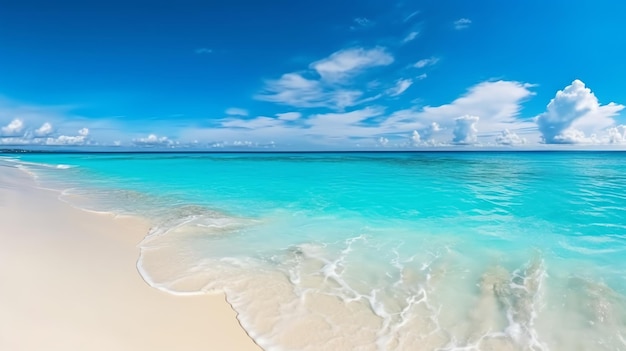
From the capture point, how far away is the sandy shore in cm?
337

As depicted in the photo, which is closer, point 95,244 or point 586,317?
point 586,317

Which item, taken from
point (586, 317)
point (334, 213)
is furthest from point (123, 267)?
point (586, 317)

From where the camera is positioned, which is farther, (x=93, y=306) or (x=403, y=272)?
(x=403, y=272)

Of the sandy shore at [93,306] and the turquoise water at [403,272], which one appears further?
the turquoise water at [403,272]

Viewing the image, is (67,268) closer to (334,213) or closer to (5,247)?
(5,247)

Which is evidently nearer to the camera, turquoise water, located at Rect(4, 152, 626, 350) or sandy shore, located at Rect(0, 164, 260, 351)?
sandy shore, located at Rect(0, 164, 260, 351)

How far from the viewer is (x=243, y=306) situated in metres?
4.25

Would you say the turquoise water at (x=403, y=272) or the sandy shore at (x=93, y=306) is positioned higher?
the sandy shore at (x=93, y=306)

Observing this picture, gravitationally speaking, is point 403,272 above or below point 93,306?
below

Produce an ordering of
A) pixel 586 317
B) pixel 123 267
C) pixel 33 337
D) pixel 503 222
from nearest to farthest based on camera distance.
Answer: pixel 33 337, pixel 586 317, pixel 123 267, pixel 503 222

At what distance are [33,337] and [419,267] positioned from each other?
18.3 feet

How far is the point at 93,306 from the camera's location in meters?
4.02

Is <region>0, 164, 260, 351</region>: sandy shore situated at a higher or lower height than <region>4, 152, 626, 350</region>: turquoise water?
higher

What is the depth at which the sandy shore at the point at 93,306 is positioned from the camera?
133 inches
